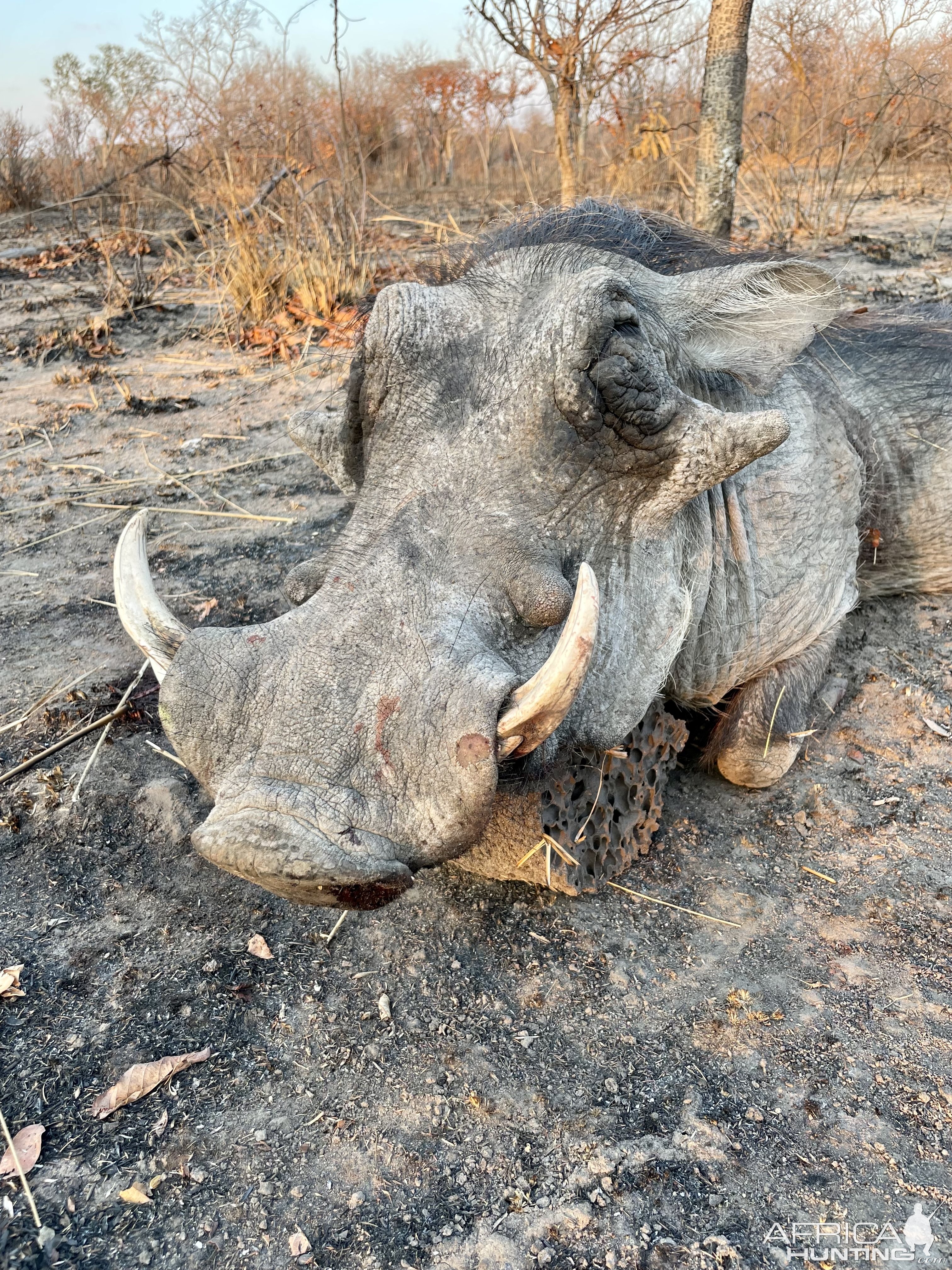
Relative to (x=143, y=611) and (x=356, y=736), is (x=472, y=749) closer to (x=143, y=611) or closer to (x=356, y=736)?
(x=356, y=736)

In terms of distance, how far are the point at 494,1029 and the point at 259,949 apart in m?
0.58

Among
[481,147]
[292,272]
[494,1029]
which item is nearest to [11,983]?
[494,1029]

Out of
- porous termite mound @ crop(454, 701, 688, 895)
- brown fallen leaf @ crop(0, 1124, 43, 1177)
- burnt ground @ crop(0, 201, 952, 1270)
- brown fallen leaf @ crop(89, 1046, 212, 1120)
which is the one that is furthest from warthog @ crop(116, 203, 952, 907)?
brown fallen leaf @ crop(0, 1124, 43, 1177)

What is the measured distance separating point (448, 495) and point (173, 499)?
301 centimetres

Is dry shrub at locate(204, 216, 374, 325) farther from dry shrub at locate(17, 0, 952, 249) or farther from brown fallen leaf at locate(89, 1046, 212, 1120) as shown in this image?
brown fallen leaf at locate(89, 1046, 212, 1120)

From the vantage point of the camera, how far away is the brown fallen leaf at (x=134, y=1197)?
1.62 meters

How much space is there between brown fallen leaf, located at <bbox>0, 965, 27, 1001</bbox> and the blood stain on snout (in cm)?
108

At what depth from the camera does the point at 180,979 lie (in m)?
2.07

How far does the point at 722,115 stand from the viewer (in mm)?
5406

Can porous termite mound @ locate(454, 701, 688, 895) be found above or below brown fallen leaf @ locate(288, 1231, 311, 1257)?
above

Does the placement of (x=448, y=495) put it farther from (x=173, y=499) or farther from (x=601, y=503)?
(x=173, y=499)

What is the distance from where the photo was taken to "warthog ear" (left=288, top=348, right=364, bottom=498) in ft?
7.74

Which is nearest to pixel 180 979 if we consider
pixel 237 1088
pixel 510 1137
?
pixel 237 1088

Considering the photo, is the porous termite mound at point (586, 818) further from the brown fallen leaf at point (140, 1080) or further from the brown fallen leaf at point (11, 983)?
the brown fallen leaf at point (11, 983)
